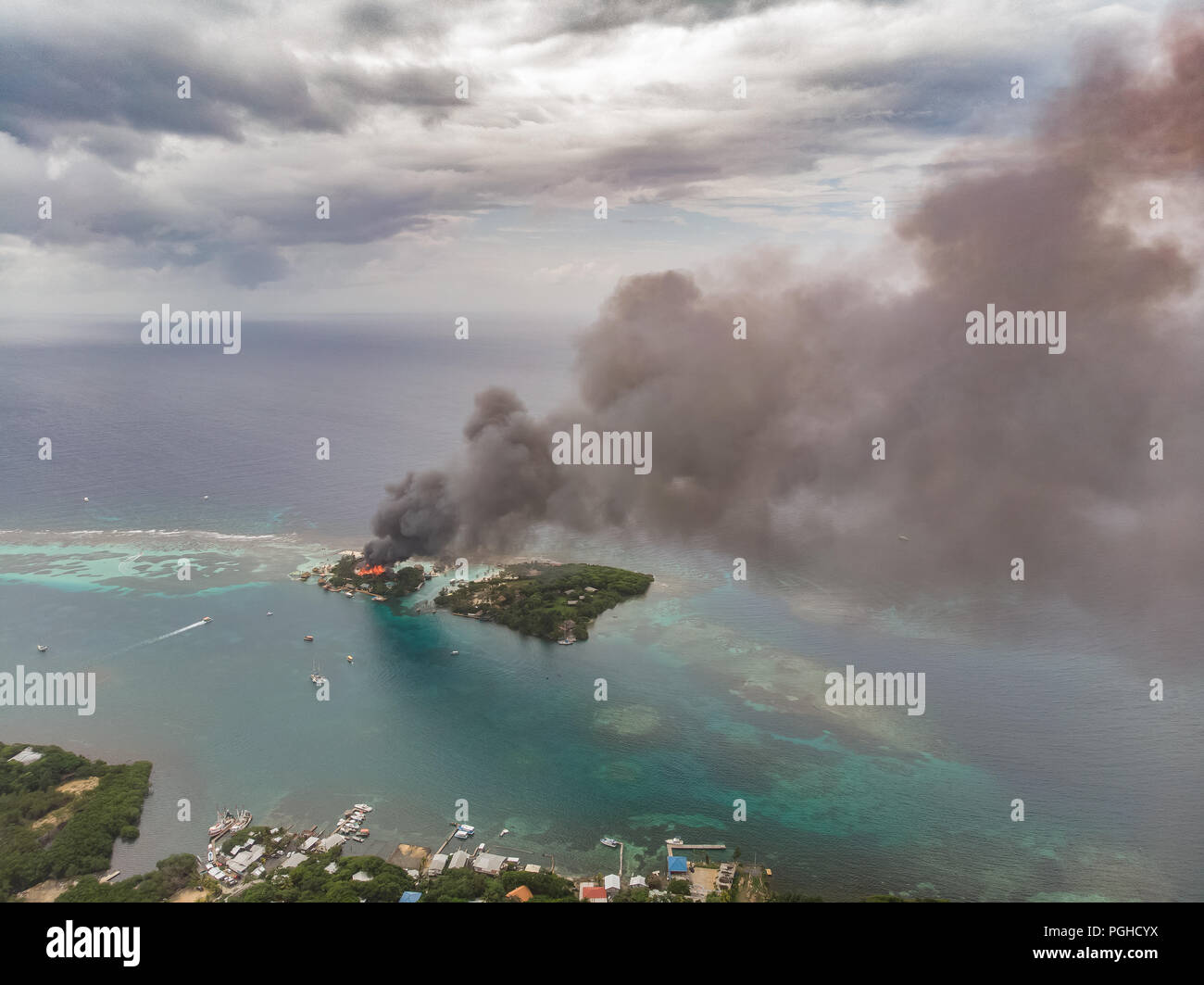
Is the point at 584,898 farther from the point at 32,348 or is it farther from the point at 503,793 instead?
the point at 32,348

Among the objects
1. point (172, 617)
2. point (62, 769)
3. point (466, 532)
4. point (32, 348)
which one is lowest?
point (62, 769)

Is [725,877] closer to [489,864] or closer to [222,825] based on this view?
[489,864]

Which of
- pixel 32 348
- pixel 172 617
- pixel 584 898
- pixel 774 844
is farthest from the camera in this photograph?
pixel 32 348

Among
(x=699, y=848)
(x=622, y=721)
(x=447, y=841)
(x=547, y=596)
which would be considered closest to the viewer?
(x=699, y=848)

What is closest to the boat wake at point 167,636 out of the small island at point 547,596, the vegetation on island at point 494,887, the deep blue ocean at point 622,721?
the deep blue ocean at point 622,721

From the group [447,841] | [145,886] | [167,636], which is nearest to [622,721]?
[447,841]

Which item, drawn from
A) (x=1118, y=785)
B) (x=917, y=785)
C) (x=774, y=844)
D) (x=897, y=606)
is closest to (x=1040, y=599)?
(x=897, y=606)

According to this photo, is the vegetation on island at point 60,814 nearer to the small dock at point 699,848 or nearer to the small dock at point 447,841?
the small dock at point 447,841
